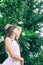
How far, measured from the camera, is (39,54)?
507cm

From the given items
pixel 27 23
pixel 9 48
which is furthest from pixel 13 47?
pixel 27 23

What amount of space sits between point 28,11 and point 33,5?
0.16 meters

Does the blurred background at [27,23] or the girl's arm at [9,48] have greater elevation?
the girl's arm at [9,48]

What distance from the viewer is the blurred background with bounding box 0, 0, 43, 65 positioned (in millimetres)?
4820

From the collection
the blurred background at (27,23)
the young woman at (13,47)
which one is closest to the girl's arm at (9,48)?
the young woman at (13,47)

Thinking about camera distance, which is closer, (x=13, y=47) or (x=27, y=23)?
(x=13, y=47)

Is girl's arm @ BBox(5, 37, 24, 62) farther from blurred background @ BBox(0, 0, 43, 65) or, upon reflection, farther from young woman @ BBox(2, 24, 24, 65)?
blurred background @ BBox(0, 0, 43, 65)

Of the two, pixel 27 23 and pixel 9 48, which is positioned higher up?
pixel 9 48

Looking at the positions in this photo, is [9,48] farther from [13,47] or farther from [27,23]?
[27,23]

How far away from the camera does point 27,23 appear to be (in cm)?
515

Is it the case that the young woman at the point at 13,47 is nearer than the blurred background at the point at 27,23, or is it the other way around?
the young woman at the point at 13,47

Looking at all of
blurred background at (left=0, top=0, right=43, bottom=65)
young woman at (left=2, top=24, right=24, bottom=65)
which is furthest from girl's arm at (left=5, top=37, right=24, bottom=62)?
blurred background at (left=0, top=0, right=43, bottom=65)

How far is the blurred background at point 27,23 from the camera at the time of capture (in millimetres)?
4820

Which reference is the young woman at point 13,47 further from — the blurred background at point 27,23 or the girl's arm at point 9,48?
the blurred background at point 27,23
